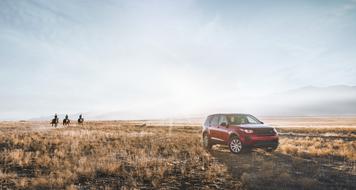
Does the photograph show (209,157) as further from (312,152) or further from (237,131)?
(312,152)

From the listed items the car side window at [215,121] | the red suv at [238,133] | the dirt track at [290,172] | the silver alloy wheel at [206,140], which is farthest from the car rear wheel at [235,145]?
the silver alloy wheel at [206,140]

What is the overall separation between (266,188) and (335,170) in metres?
4.10

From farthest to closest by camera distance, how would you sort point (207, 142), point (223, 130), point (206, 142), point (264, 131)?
1. point (206, 142)
2. point (207, 142)
3. point (223, 130)
4. point (264, 131)

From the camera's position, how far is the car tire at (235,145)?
1361cm

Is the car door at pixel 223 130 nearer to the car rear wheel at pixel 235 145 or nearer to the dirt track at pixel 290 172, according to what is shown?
the car rear wheel at pixel 235 145

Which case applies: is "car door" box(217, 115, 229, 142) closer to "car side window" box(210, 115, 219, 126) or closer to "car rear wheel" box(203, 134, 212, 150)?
"car side window" box(210, 115, 219, 126)

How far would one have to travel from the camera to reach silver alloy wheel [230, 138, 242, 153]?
13664 mm

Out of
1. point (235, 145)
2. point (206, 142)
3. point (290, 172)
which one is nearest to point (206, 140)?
point (206, 142)

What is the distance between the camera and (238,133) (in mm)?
13672

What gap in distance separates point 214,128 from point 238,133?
2147 mm

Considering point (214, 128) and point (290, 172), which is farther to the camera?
point (214, 128)

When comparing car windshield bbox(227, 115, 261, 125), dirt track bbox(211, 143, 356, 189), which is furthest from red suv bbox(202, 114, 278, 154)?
dirt track bbox(211, 143, 356, 189)

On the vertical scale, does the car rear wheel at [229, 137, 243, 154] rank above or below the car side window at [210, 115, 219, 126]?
Answer: below

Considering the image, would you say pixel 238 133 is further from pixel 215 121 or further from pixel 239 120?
pixel 215 121
